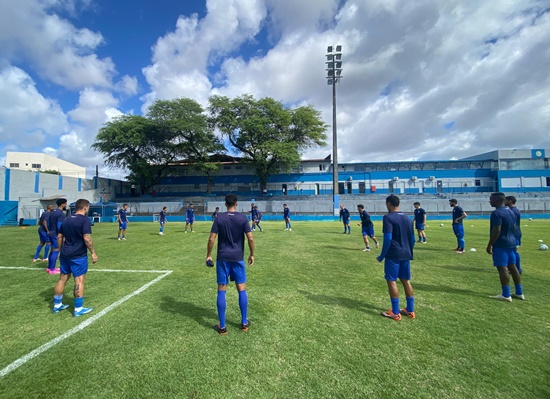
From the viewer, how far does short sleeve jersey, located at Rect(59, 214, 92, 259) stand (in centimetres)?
487

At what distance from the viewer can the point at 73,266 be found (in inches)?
194

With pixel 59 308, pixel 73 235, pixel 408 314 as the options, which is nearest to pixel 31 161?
pixel 59 308

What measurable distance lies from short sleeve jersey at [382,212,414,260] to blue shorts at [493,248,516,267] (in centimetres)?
247

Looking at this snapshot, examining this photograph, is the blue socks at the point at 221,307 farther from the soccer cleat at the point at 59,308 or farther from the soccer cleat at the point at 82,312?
the soccer cleat at the point at 59,308

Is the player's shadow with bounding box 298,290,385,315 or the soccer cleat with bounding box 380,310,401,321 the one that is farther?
the player's shadow with bounding box 298,290,385,315

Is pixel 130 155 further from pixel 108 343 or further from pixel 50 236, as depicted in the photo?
pixel 108 343

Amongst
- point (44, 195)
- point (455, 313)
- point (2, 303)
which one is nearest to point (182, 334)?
point (2, 303)

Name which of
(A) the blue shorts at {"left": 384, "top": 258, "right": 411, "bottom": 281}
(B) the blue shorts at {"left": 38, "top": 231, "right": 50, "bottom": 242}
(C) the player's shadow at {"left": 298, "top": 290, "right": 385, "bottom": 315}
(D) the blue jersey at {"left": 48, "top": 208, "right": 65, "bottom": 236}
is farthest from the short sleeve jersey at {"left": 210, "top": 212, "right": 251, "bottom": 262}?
(B) the blue shorts at {"left": 38, "top": 231, "right": 50, "bottom": 242}

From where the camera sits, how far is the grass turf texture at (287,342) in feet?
9.59

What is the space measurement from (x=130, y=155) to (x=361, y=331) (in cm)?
5379

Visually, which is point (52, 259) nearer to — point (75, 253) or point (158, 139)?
point (75, 253)

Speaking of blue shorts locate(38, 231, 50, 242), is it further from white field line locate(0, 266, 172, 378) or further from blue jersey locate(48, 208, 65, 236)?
white field line locate(0, 266, 172, 378)

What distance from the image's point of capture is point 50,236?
335 inches

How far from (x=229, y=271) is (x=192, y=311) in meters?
1.49
